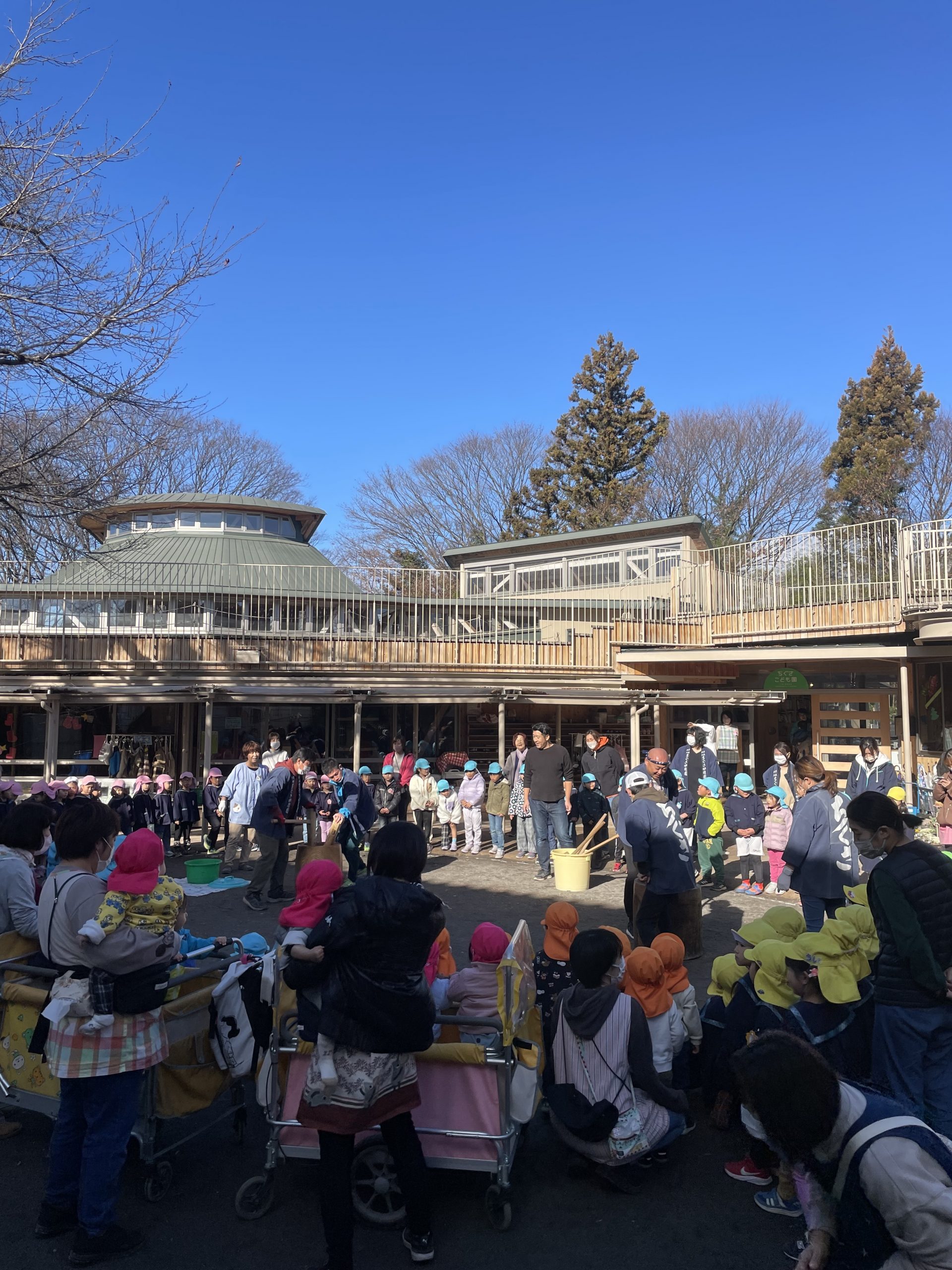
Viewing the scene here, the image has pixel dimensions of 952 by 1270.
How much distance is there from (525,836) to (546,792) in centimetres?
222

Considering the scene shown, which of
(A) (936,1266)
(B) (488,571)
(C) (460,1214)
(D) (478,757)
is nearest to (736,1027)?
(C) (460,1214)

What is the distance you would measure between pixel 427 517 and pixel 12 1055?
104 ft

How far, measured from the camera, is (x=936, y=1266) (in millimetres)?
1984

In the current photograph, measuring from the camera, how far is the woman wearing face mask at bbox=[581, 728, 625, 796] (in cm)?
1202

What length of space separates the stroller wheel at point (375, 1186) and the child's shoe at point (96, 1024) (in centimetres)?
119

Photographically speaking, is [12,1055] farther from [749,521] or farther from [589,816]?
[749,521]

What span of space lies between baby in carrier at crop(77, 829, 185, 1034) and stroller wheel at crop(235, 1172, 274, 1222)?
100 cm

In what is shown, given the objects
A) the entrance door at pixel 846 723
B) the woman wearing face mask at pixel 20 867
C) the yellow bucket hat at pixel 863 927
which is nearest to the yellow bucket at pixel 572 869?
the yellow bucket hat at pixel 863 927

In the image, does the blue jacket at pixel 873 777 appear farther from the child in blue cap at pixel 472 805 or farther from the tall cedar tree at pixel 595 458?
A: the tall cedar tree at pixel 595 458

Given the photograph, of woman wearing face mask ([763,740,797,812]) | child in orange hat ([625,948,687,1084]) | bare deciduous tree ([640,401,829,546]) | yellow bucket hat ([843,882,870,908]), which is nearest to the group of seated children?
child in orange hat ([625,948,687,1084])

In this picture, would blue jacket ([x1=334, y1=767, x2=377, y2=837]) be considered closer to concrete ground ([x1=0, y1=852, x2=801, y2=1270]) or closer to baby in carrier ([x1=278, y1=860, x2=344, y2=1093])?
concrete ground ([x1=0, y1=852, x2=801, y2=1270])

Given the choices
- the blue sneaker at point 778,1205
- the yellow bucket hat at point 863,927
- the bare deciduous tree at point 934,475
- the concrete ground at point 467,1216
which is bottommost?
the concrete ground at point 467,1216

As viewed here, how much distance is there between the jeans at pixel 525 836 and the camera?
41.2ft

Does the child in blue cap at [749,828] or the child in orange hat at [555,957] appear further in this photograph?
the child in blue cap at [749,828]
